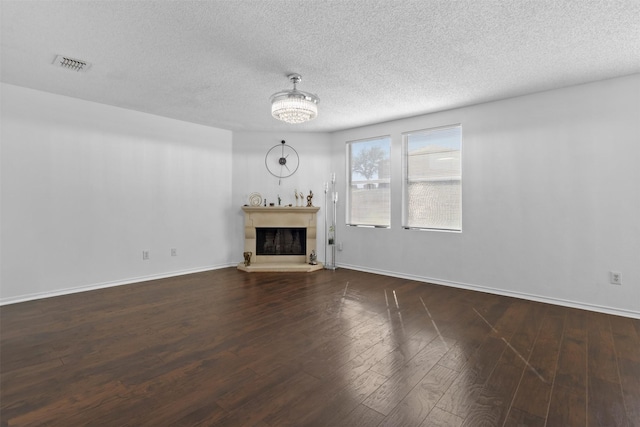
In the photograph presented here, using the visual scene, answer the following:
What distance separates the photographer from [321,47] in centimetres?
263

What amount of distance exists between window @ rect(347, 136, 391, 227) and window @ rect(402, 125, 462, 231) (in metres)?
0.38

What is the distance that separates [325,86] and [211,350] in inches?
117

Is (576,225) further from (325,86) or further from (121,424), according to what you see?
(121,424)

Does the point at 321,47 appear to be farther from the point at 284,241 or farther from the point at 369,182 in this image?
the point at 284,241

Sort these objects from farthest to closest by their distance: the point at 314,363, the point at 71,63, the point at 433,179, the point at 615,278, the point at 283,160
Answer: the point at 283,160, the point at 433,179, the point at 615,278, the point at 71,63, the point at 314,363

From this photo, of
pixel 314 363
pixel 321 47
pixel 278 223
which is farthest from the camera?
pixel 278 223

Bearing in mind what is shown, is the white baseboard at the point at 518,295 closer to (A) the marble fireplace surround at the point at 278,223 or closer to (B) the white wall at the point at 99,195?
(A) the marble fireplace surround at the point at 278,223

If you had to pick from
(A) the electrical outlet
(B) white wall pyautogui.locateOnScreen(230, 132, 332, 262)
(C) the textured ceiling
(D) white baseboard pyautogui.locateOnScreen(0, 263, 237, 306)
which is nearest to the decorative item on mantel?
(B) white wall pyautogui.locateOnScreen(230, 132, 332, 262)

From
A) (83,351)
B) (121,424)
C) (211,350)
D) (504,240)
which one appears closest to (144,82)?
(83,351)

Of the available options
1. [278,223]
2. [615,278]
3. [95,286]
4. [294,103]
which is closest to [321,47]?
[294,103]

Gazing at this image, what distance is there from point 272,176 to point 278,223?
935mm

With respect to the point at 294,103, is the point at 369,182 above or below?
below

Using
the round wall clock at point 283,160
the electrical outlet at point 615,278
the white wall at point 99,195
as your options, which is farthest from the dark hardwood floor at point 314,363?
the round wall clock at point 283,160

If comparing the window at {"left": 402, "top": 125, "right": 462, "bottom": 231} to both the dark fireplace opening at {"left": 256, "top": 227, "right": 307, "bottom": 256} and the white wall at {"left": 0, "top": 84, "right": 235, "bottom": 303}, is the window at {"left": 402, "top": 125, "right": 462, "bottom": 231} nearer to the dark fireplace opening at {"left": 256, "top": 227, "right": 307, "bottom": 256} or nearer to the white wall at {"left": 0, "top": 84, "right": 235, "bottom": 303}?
the dark fireplace opening at {"left": 256, "top": 227, "right": 307, "bottom": 256}
